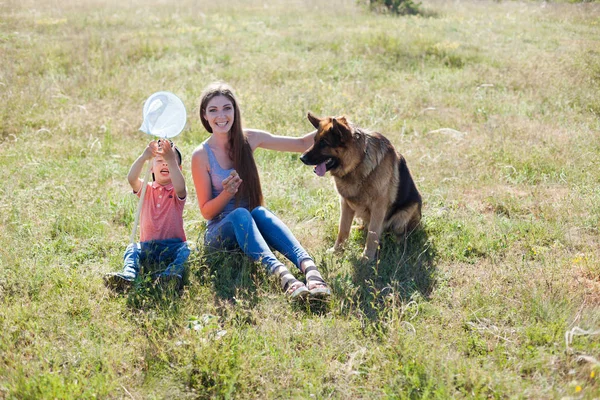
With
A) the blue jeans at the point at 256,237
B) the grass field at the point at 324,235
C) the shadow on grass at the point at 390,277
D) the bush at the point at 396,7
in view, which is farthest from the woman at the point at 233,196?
the bush at the point at 396,7

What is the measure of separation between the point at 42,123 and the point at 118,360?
223 inches

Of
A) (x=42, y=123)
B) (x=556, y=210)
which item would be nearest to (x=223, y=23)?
(x=42, y=123)

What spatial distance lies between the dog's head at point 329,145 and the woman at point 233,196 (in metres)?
0.56

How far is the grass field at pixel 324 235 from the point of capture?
2.71 meters

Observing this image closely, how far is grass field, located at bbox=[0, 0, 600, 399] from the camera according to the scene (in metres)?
2.71

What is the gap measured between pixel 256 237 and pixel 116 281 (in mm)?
1127

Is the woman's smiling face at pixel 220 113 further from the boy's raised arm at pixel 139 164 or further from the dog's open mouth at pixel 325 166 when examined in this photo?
the dog's open mouth at pixel 325 166

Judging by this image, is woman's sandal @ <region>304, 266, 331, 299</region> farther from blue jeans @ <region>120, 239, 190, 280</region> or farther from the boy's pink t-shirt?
the boy's pink t-shirt

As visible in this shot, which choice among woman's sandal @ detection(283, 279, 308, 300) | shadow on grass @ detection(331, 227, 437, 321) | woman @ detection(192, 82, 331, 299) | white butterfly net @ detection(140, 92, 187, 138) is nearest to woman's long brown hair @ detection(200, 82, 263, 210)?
woman @ detection(192, 82, 331, 299)

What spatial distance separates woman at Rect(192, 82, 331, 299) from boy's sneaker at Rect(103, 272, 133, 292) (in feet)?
2.42

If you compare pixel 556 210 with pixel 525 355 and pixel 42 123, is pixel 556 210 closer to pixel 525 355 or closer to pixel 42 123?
pixel 525 355

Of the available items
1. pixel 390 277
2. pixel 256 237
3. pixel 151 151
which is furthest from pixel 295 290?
pixel 151 151

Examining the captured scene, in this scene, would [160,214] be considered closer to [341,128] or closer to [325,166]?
[325,166]

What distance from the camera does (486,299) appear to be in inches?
133
